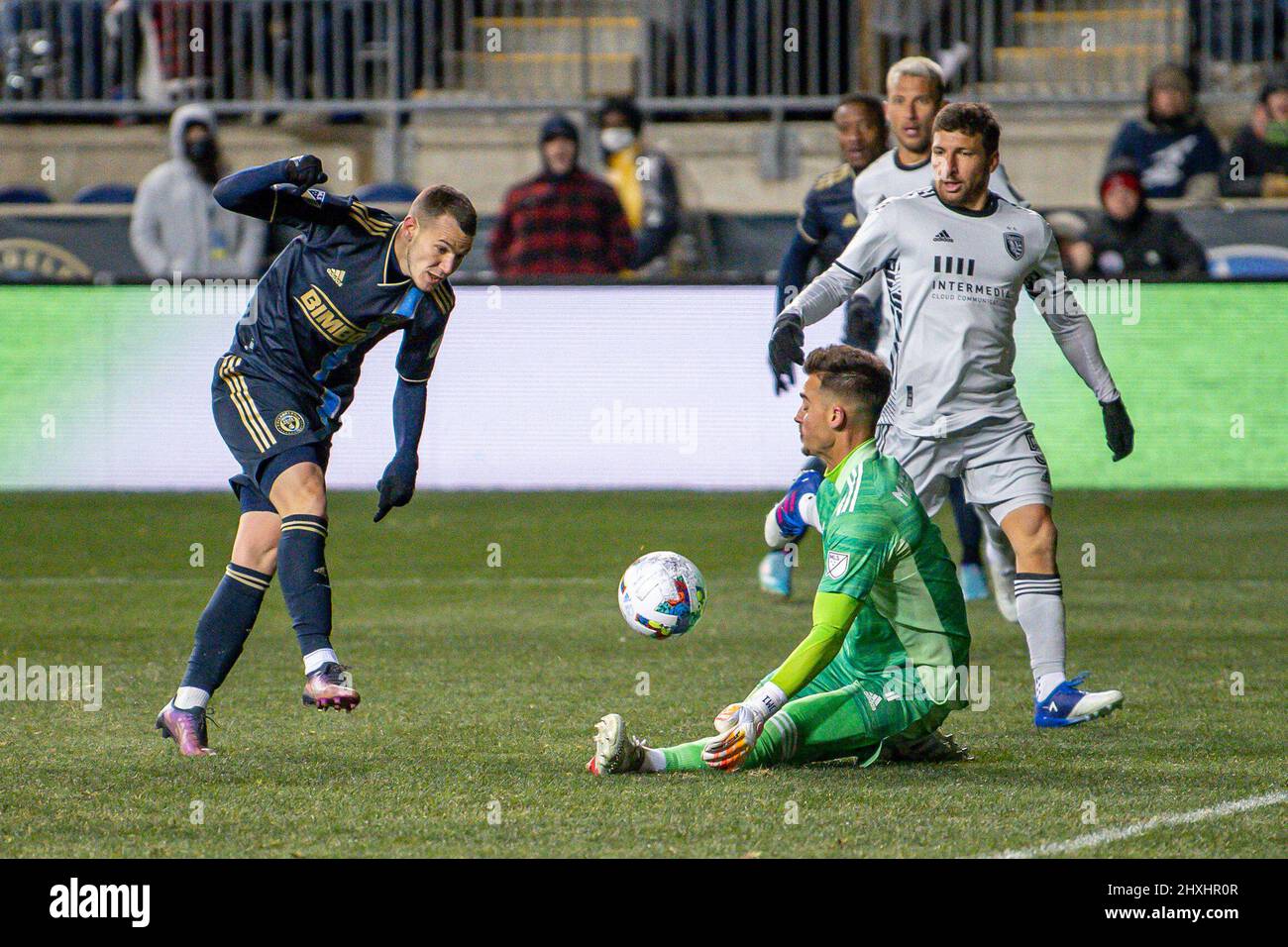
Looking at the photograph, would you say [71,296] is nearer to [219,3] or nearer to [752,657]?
[219,3]

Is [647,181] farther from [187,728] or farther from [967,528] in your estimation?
[187,728]

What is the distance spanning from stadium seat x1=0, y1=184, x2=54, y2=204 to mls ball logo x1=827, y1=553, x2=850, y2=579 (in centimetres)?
1224

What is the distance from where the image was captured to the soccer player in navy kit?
18.1 feet

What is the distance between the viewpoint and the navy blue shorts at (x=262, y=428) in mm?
5578

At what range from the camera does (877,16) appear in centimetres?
1600

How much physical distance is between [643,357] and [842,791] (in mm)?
8136

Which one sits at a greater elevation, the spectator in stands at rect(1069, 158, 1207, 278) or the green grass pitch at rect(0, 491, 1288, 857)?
the spectator in stands at rect(1069, 158, 1207, 278)

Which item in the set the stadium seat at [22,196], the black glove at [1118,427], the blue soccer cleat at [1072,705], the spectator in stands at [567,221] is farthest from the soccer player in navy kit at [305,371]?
the stadium seat at [22,196]

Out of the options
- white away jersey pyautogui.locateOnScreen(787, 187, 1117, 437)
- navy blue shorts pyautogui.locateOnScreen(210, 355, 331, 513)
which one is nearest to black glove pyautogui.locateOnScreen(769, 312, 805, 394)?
white away jersey pyautogui.locateOnScreen(787, 187, 1117, 437)

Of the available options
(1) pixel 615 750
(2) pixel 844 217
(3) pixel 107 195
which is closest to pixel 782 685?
(1) pixel 615 750

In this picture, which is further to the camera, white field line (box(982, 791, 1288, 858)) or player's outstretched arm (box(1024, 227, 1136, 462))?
player's outstretched arm (box(1024, 227, 1136, 462))

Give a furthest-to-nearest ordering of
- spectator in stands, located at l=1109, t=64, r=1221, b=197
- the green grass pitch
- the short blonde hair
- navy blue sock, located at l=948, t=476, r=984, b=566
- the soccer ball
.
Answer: spectator in stands, located at l=1109, t=64, r=1221, b=197 → navy blue sock, located at l=948, t=476, r=984, b=566 → the short blonde hair → the soccer ball → the green grass pitch

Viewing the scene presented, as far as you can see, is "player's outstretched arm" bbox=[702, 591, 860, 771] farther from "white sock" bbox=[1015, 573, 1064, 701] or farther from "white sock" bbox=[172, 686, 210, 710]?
"white sock" bbox=[172, 686, 210, 710]

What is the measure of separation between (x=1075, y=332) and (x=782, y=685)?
6.89 feet
